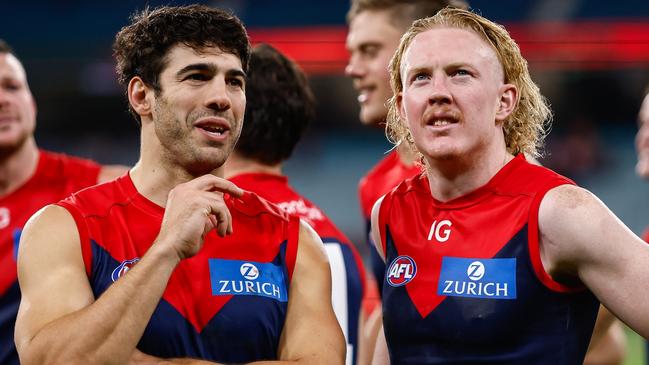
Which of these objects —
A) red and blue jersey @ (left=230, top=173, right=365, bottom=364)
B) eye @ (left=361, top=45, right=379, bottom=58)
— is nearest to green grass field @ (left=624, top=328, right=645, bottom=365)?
eye @ (left=361, top=45, right=379, bottom=58)

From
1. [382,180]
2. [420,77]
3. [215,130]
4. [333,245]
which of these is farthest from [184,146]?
[382,180]

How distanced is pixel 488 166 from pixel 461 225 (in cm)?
24

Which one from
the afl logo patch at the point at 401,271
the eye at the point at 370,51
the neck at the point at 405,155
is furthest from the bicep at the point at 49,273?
the eye at the point at 370,51

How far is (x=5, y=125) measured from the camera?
5336mm

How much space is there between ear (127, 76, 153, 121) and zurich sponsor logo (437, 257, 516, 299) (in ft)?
3.86

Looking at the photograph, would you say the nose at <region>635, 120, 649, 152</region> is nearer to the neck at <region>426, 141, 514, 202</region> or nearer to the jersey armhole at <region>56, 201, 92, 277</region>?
the neck at <region>426, 141, 514, 202</region>

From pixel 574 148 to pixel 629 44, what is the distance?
1.74 meters

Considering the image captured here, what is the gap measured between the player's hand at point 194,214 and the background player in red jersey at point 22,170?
1.93 metres

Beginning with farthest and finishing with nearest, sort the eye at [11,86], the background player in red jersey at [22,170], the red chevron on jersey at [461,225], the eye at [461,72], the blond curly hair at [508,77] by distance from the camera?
the eye at [11,86] → the background player in red jersey at [22,170] → the blond curly hair at [508,77] → the eye at [461,72] → the red chevron on jersey at [461,225]

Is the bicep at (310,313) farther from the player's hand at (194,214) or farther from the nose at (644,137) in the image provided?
the nose at (644,137)

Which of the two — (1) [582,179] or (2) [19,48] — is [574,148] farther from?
(2) [19,48]

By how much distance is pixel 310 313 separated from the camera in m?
3.61

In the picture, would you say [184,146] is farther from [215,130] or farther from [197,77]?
[197,77]

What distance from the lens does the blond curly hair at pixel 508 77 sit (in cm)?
374
